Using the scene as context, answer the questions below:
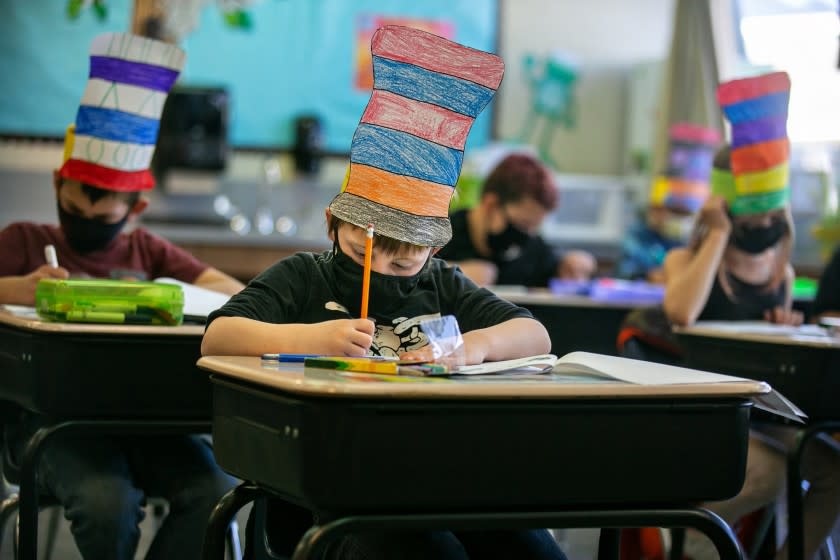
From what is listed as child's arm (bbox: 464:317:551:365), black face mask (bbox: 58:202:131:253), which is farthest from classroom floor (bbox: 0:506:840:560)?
child's arm (bbox: 464:317:551:365)

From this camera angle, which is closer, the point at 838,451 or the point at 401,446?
the point at 401,446

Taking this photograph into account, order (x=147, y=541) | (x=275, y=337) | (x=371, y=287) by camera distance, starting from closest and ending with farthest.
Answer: (x=275, y=337), (x=371, y=287), (x=147, y=541)

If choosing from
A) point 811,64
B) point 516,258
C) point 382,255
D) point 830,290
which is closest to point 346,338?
point 382,255

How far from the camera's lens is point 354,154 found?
1653 mm

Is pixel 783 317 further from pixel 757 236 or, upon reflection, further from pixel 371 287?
pixel 371 287

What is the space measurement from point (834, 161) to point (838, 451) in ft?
12.1

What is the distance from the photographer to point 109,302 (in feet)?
6.53

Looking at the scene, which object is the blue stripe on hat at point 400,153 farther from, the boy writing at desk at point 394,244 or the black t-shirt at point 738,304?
the black t-shirt at point 738,304

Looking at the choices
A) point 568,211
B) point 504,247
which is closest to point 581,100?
point 568,211

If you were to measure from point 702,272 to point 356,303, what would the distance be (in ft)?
4.69

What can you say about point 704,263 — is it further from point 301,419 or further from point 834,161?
point 834,161

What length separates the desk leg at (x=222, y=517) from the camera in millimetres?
1453

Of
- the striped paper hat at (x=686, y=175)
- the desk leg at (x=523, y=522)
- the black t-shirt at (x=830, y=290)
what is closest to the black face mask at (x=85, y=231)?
the desk leg at (x=523, y=522)

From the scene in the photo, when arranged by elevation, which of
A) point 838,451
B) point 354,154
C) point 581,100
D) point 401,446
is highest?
point 581,100
